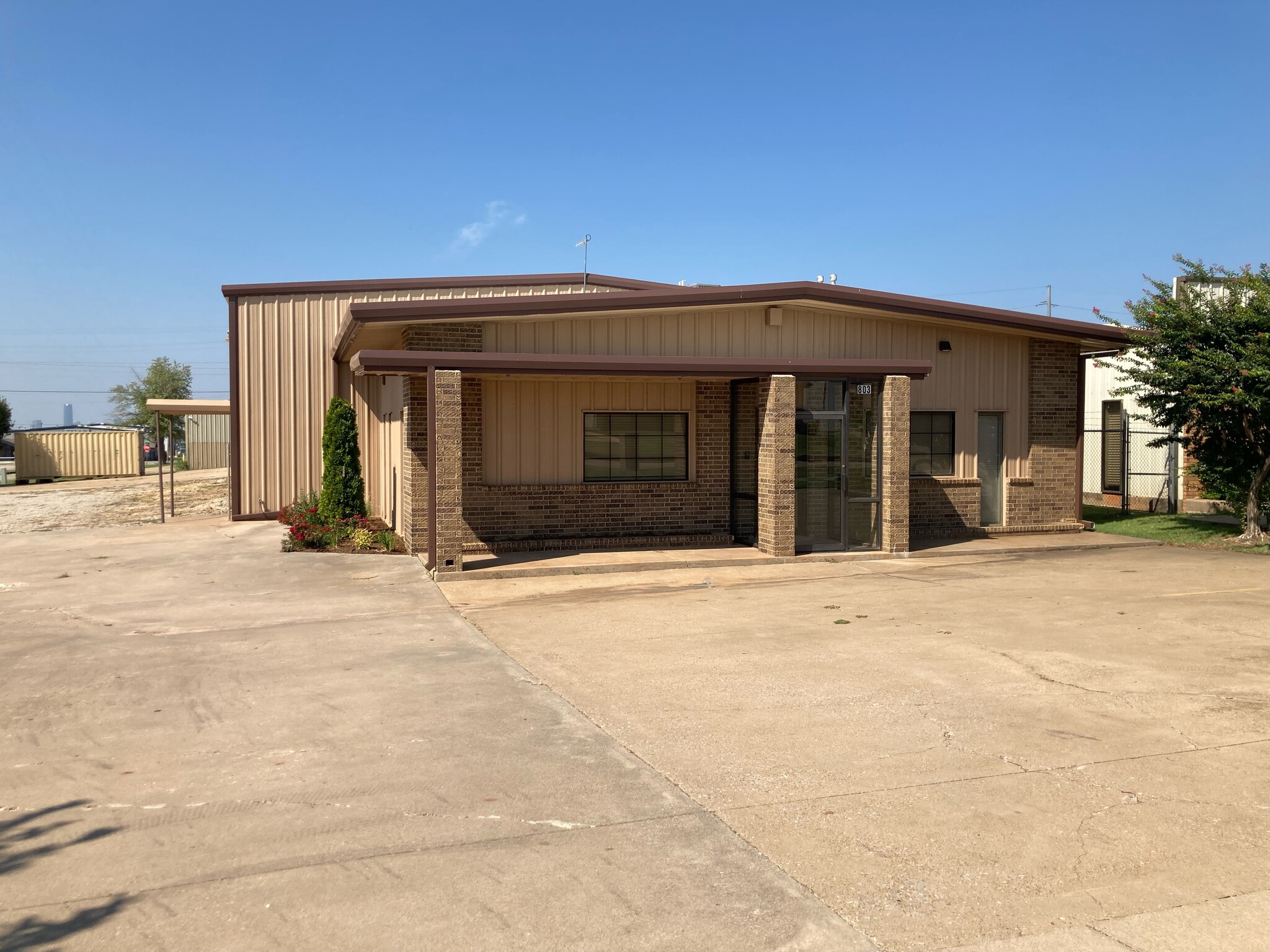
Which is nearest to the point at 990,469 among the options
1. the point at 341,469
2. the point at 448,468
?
the point at 448,468

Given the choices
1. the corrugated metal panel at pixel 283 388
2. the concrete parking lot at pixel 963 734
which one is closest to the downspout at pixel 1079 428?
the concrete parking lot at pixel 963 734

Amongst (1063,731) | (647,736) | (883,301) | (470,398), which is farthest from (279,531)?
(1063,731)

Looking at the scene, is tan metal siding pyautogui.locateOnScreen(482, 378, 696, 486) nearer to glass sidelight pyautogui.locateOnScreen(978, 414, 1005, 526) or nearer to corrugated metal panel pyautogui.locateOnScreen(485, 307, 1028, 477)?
corrugated metal panel pyautogui.locateOnScreen(485, 307, 1028, 477)

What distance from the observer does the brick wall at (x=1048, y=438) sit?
16.9 m

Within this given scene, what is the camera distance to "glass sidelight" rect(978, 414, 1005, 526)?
16828 mm

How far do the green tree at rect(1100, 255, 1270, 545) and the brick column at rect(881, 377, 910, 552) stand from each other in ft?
15.5

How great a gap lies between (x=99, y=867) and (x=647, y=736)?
3.00 m

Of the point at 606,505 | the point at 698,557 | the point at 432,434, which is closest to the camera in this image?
the point at 432,434

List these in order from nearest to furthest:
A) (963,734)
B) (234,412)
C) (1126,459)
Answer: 1. (963,734)
2. (234,412)
3. (1126,459)

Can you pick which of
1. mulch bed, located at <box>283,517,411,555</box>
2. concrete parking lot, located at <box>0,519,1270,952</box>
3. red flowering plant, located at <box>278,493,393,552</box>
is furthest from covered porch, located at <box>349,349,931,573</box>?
concrete parking lot, located at <box>0,519,1270,952</box>

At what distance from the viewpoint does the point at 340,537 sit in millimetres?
15742

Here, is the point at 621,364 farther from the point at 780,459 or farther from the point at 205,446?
the point at 205,446

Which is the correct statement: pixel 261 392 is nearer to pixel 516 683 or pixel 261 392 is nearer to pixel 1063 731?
pixel 516 683

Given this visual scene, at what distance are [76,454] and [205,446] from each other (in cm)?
619
